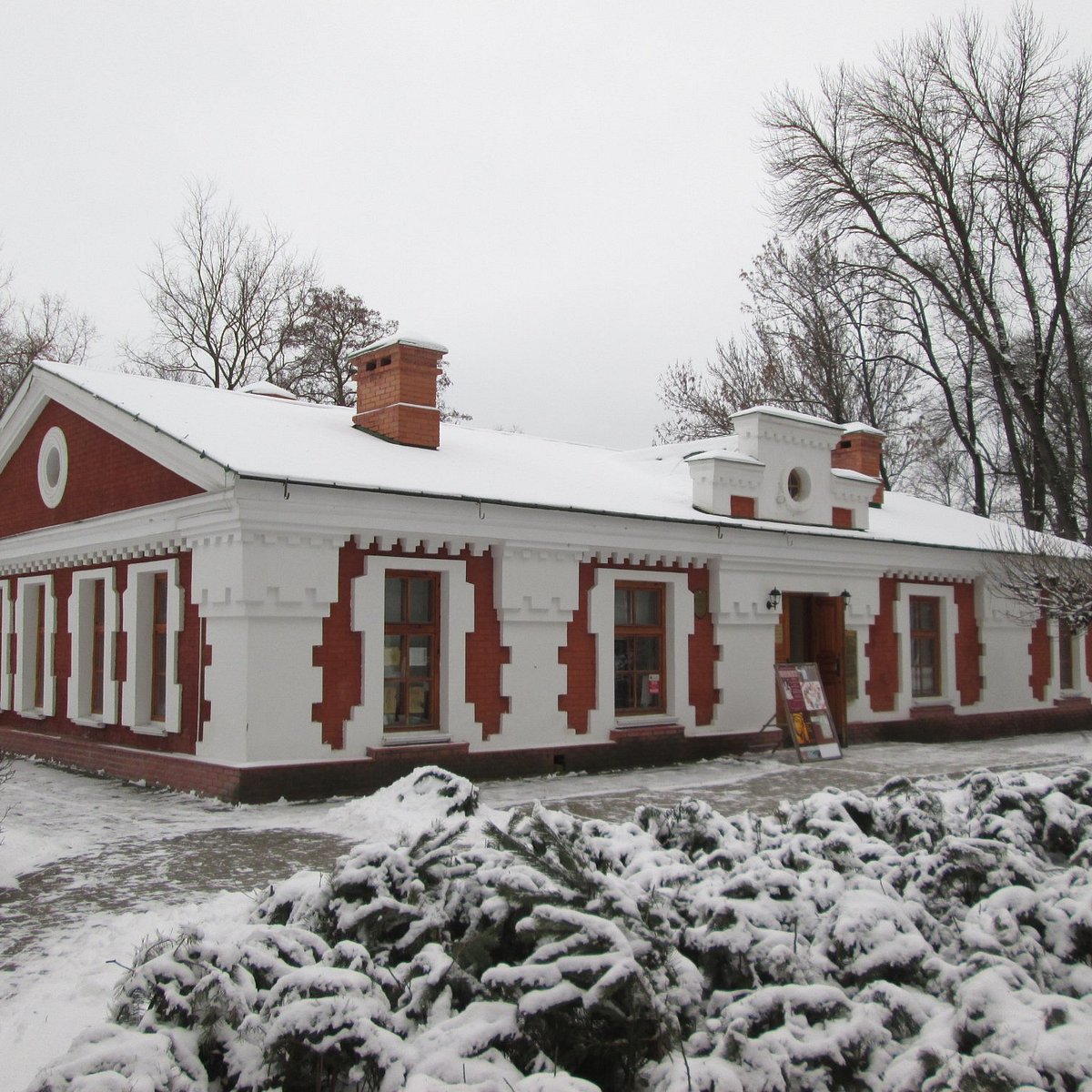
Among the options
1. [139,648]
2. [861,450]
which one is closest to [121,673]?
[139,648]

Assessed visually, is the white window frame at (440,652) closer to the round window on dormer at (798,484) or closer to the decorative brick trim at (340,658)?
the decorative brick trim at (340,658)

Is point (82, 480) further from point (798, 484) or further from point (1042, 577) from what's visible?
point (1042, 577)

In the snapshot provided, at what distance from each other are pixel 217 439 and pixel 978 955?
8.89m

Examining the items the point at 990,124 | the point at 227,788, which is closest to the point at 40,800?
the point at 227,788

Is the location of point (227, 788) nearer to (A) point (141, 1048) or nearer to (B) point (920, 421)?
(A) point (141, 1048)

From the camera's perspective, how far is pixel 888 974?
141 inches

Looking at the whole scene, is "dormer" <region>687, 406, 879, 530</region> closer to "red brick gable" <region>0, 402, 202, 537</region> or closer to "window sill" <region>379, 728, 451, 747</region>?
"window sill" <region>379, 728, 451, 747</region>

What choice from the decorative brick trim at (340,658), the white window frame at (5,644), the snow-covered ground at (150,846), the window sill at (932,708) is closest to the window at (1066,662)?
the window sill at (932,708)

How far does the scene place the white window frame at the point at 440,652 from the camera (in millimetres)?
10609

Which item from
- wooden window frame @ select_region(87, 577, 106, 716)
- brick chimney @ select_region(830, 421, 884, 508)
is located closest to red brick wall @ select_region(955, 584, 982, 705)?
brick chimney @ select_region(830, 421, 884, 508)

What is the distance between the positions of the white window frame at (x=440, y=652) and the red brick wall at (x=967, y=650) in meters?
9.07

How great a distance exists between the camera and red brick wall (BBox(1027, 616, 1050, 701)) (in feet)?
58.9

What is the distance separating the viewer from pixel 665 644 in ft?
43.8

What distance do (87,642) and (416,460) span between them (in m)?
4.65
